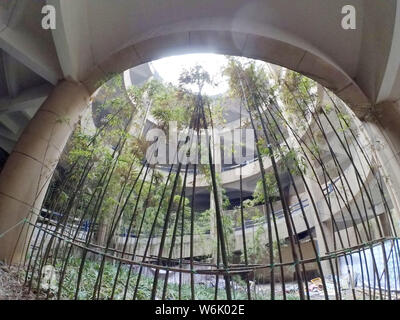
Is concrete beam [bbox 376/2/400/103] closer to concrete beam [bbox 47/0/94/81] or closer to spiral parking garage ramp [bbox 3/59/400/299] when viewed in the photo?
spiral parking garage ramp [bbox 3/59/400/299]

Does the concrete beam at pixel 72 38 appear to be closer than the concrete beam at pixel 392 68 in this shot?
No

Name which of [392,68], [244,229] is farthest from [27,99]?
[392,68]

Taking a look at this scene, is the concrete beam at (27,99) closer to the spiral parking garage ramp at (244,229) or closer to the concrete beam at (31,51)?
the concrete beam at (31,51)

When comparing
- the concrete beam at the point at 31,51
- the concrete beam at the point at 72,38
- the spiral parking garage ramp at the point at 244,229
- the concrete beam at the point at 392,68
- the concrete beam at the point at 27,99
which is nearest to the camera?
the spiral parking garage ramp at the point at 244,229

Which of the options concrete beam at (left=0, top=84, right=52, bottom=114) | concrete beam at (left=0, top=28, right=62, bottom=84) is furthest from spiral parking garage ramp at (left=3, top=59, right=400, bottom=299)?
concrete beam at (left=0, top=84, right=52, bottom=114)

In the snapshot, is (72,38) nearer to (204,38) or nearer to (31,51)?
(31,51)

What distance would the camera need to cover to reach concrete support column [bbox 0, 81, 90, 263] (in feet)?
8.05

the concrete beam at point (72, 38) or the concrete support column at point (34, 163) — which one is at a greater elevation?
the concrete beam at point (72, 38)

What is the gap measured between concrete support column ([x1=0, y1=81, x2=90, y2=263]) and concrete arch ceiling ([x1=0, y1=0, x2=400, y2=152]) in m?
0.33

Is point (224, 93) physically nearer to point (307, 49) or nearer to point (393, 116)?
point (307, 49)

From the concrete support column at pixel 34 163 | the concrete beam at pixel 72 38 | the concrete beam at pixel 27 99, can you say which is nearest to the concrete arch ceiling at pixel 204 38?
the concrete beam at pixel 72 38

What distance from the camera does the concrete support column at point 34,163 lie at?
245cm

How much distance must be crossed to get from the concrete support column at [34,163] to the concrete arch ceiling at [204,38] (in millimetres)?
332
